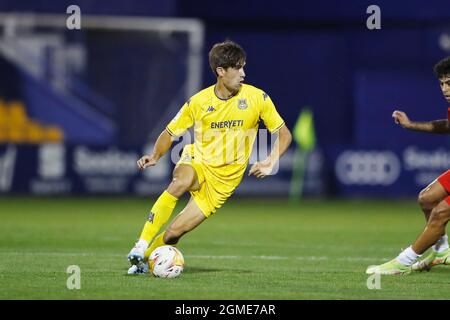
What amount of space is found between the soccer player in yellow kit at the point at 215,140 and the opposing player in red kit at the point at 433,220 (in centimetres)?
135

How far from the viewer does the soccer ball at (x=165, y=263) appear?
30.3 feet

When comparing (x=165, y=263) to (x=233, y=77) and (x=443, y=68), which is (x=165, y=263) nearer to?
(x=233, y=77)

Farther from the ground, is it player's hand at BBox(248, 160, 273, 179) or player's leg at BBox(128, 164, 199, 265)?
player's hand at BBox(248, 160, 273, 179)

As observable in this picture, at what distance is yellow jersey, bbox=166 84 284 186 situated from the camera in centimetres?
986

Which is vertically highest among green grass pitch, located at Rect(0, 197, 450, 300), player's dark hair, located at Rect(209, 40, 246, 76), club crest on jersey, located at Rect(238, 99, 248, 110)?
player's dark hair, located at Rect(209, 40, 246, 76)

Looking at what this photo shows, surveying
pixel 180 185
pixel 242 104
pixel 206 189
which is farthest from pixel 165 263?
pixel 242 104

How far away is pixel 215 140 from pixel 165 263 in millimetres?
A: 1389

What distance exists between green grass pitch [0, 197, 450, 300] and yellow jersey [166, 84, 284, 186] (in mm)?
1046

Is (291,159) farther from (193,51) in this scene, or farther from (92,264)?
(92,264)

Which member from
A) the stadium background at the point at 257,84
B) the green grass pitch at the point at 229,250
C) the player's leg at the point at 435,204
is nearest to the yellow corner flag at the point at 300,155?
the stadium background at the point at 257,84

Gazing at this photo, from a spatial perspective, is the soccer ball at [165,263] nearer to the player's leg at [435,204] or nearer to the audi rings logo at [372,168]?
the player's leg at [435,204]

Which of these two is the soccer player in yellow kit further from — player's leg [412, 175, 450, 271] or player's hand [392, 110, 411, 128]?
player's leg [412, 175, 450, 271]

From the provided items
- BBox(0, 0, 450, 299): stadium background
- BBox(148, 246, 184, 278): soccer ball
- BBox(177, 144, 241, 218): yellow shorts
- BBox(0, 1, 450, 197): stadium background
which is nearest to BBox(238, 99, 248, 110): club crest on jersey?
BBox(177, 144, 241, 218): yellow shorts
